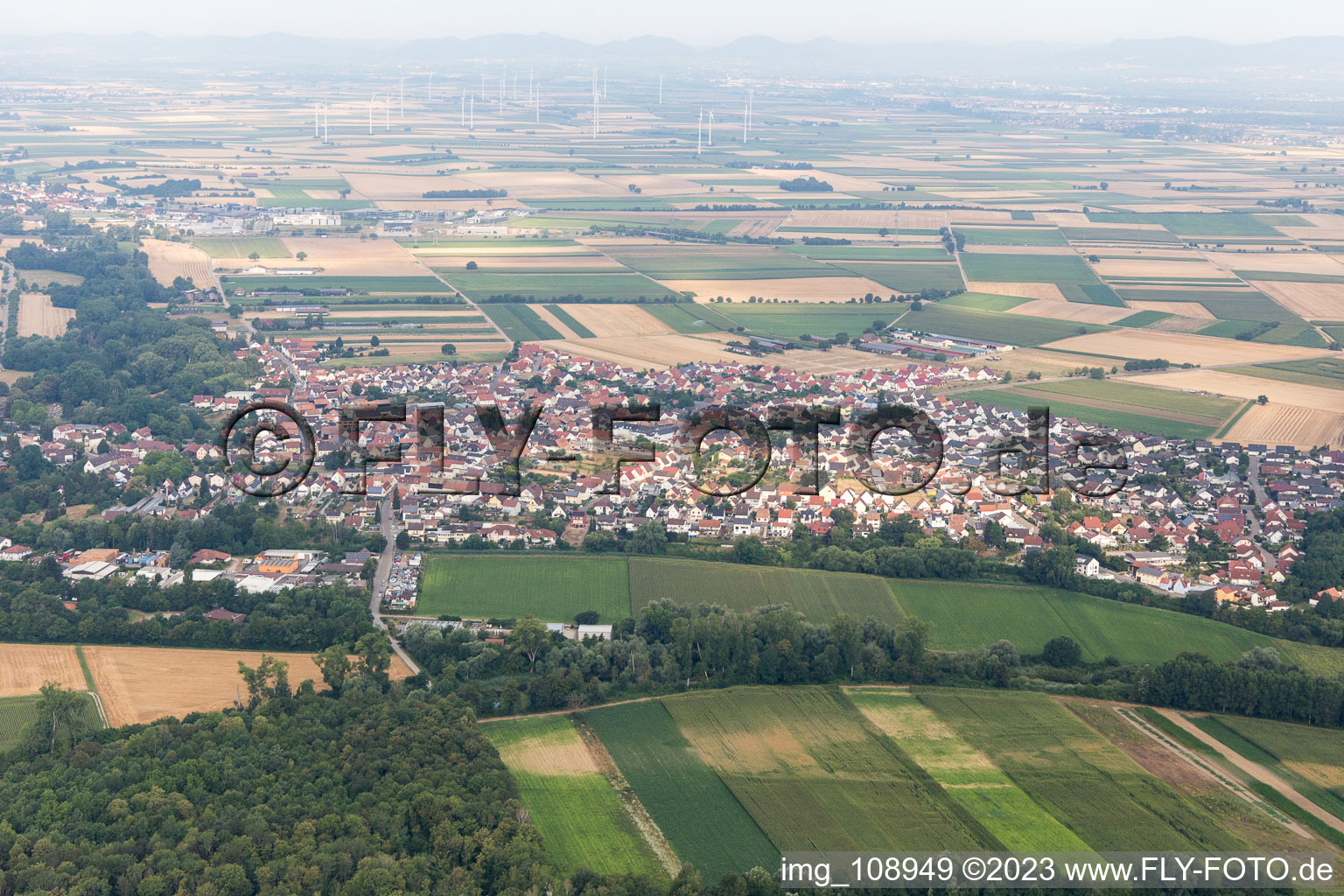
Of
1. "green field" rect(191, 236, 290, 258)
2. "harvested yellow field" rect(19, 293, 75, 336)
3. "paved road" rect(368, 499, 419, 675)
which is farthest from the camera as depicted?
"green field" rect(191, 236, 290, 258)

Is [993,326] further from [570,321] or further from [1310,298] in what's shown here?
[570,321]

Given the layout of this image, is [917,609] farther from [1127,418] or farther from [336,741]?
[1127,418]

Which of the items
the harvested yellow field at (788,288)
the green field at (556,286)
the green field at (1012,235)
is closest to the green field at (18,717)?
the green field at (556,286)

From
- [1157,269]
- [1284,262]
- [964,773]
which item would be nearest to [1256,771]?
[964,773]

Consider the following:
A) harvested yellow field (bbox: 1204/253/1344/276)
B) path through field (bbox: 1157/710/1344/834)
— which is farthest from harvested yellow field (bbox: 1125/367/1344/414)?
path through field (bbox: 1157/710/1344/834)

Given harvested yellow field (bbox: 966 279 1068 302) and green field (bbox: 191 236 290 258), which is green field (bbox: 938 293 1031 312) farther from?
green field (bbox: 191 236 290 258)

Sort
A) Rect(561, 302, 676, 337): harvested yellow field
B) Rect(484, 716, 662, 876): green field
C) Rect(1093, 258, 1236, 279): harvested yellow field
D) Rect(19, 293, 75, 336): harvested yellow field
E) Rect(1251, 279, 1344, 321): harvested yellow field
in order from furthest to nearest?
Rect(1093, 258, 1236, 279): harvested yellow field
Rect(1251, 279, 1344, 321): harvested yellow field
Rect(561, 302, 676, 337): harvested yellow field
Rect(19, 293, 75, 336): harvested yellow field
Rect(484, 716, 662, 876): green field

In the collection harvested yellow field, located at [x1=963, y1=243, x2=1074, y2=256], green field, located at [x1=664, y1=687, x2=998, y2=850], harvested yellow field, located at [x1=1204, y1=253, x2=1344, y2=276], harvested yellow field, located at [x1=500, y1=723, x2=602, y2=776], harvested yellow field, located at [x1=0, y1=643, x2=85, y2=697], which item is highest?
harvested yellow field, located at [x1=1204, y1=253, x2=1344, y2=276]
